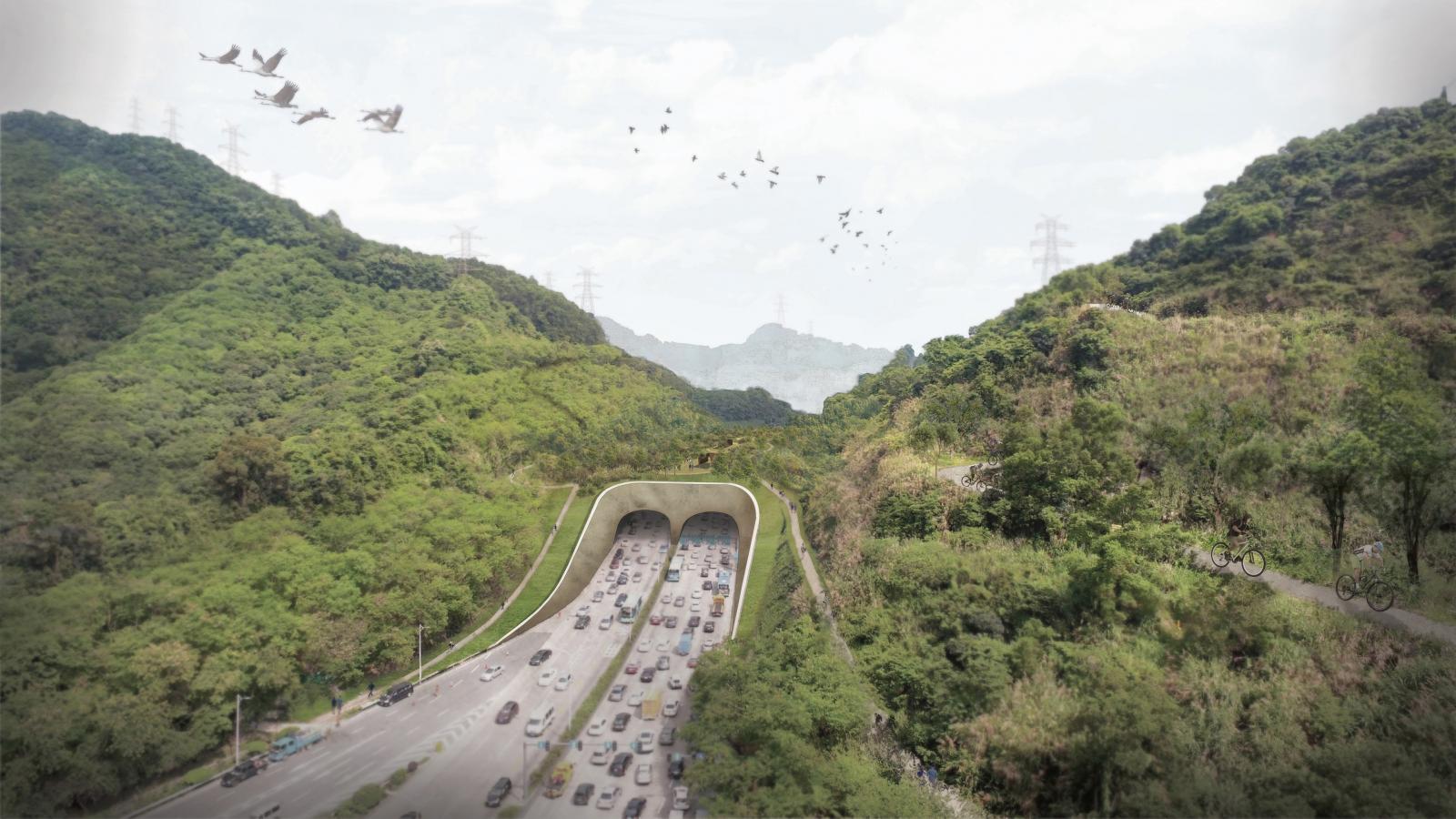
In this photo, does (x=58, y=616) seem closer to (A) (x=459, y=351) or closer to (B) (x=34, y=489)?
(B) (x=34, y=489)

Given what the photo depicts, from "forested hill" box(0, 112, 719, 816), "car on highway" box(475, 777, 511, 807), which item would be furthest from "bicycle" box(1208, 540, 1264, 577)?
"forested hill" box(0, 112, 719, 816)

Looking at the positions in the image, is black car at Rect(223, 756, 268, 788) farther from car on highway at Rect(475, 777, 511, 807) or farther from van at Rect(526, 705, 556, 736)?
van at Rect(526, 705, 556, 736)

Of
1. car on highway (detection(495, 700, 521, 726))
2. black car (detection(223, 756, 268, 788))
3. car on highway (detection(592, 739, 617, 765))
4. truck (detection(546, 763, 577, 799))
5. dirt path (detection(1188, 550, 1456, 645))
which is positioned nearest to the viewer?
dirt path (detection(1188, 550, 1456, 645))

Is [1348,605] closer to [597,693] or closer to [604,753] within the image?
[604,753]

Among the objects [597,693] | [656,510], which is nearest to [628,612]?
[597,693]

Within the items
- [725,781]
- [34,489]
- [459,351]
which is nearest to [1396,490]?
[725,781]

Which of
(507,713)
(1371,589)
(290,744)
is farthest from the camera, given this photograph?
(507,713)

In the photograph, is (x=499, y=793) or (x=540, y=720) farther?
(x=540, y=720)

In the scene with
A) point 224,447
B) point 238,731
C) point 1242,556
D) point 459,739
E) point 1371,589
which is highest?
point 224,447
